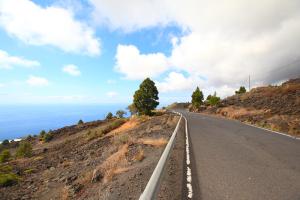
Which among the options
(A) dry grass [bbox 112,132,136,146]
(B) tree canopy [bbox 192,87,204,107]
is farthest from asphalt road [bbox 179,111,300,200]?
(B) tree canopy [bbox 192,87,204,107]

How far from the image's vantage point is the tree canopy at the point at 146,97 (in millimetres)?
25559

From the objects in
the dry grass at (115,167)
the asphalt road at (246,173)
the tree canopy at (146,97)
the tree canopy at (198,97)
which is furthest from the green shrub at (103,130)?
the tree canopy at (198,97)

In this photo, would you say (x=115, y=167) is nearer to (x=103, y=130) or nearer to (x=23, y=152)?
(x=23, y=152)

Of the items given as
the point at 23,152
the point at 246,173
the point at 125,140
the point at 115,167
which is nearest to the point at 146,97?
the point at 125,140

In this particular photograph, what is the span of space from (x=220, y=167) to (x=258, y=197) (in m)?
1.46

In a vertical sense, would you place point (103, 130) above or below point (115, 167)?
below

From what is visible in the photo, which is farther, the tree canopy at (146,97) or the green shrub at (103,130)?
the tree canopy at (146,97)

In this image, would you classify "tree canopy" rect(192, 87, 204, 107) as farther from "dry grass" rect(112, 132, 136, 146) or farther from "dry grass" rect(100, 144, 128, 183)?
"dry grass" rect(100, 144, 128, 183)

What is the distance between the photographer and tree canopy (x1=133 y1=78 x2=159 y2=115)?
25559 mm

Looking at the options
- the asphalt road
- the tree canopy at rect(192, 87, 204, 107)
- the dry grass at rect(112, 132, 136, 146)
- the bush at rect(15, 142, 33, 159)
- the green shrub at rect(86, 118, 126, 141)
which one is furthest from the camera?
the tree canopy at rect(192, 87, 204, 107)

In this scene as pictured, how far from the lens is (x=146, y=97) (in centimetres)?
2569

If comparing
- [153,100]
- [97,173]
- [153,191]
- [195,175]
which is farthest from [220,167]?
[153,100]

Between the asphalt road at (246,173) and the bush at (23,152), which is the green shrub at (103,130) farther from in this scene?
the asphalt road at (246,173)

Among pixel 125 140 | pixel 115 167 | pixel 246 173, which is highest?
pixel 246 173
